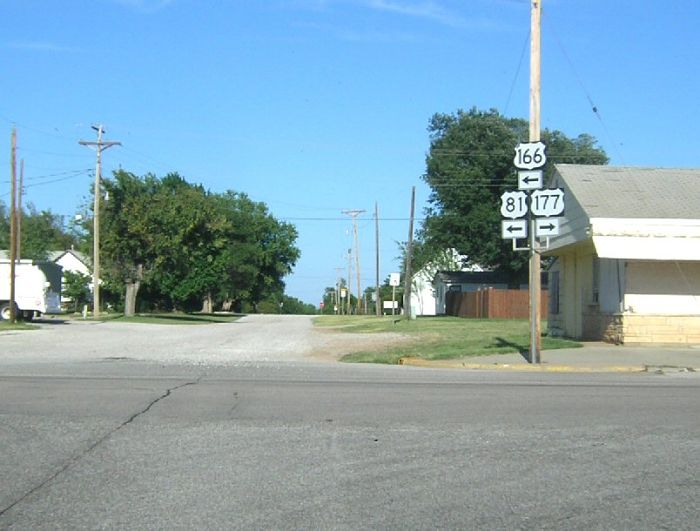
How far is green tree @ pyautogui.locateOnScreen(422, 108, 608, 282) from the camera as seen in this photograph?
5922cm

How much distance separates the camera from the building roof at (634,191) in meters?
24.0

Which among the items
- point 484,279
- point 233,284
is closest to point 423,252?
point 484,279

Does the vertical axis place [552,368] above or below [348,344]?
below

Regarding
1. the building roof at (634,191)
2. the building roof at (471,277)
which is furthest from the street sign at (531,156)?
the building roof at (471,277)

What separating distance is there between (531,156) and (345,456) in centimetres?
1242

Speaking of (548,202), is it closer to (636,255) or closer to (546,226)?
(546,226)

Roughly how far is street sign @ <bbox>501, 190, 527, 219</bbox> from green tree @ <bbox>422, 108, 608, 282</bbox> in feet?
128

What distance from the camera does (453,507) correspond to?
6645mm

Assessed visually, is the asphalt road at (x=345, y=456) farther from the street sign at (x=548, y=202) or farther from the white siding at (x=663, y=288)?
the white siding at (x=663, y=288)

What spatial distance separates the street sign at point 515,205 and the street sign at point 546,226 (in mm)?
425

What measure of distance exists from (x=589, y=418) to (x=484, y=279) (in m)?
64.1

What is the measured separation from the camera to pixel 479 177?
196 ft

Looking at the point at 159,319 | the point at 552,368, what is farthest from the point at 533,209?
the point at 159,319

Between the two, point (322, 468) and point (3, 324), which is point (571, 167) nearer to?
point (322, 468)
